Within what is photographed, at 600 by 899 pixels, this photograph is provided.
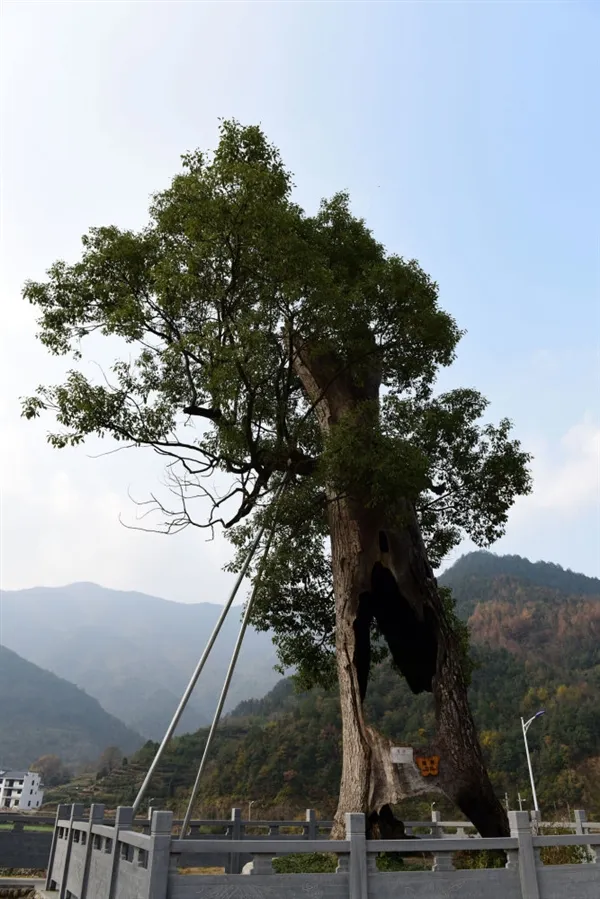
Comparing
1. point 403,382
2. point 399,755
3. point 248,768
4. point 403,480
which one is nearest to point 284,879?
point 399,755

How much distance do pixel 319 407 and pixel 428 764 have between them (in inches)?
213

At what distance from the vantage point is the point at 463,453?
1002 cm

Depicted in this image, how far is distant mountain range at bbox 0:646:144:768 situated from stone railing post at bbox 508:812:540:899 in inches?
4179

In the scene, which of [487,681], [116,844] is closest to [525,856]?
[116,844]

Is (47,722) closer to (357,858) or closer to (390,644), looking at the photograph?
(390,644)

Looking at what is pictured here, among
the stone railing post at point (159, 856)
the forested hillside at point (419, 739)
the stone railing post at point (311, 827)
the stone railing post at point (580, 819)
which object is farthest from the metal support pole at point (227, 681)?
the forested hillside at point (419, 739)

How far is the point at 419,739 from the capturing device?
3372 centimetres

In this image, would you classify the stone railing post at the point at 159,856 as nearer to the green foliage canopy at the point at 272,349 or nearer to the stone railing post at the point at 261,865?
the stone railing post at the point at 261,865

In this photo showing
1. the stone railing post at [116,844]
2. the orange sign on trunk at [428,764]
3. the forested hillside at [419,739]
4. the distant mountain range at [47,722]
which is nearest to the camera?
the stone railing post at [116,844]

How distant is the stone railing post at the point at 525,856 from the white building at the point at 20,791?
53.5 meters

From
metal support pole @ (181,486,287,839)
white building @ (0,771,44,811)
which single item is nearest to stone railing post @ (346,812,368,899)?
metal support pole @ (181,486,287,839)

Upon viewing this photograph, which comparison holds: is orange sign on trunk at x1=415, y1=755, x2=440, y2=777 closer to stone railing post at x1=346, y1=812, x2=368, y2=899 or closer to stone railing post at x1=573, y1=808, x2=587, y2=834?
stone railing post at x1=346, y1=812, x2=368, y2=899

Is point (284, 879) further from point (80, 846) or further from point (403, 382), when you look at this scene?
point (403, 382)

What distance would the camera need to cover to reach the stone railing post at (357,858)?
497cm
